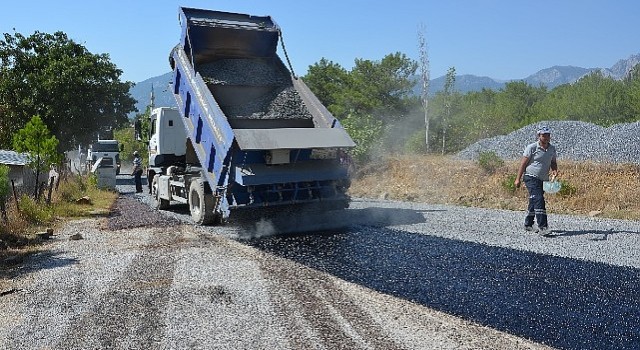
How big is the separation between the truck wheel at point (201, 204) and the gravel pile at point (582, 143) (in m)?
10.9

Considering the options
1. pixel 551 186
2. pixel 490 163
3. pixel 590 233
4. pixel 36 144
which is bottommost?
pixel 590 233

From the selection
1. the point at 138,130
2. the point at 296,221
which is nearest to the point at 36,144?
the point at 138,130

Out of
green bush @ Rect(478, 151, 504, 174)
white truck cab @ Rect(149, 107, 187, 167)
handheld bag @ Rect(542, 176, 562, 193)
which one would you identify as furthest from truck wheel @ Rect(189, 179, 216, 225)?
green bush @ Rect(478, 151, 504, 174)

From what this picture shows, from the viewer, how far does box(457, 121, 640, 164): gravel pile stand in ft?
52.0

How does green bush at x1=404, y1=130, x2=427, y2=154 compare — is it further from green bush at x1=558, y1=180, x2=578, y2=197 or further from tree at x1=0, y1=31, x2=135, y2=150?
tree at x1=0, y1=31, x2=135, y2=150

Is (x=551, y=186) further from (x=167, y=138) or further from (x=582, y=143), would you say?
(x=582, y=143)

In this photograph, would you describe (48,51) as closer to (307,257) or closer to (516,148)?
(516,148)

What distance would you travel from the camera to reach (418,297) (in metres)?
4.89

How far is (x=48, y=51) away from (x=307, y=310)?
26589 mm

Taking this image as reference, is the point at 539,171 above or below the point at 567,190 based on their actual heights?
above

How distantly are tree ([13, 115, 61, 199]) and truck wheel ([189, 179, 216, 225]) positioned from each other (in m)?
4.53

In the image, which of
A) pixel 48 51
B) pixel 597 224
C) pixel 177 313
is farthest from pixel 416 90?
pixel 177 313

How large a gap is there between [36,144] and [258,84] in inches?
224

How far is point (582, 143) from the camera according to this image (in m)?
18.2
